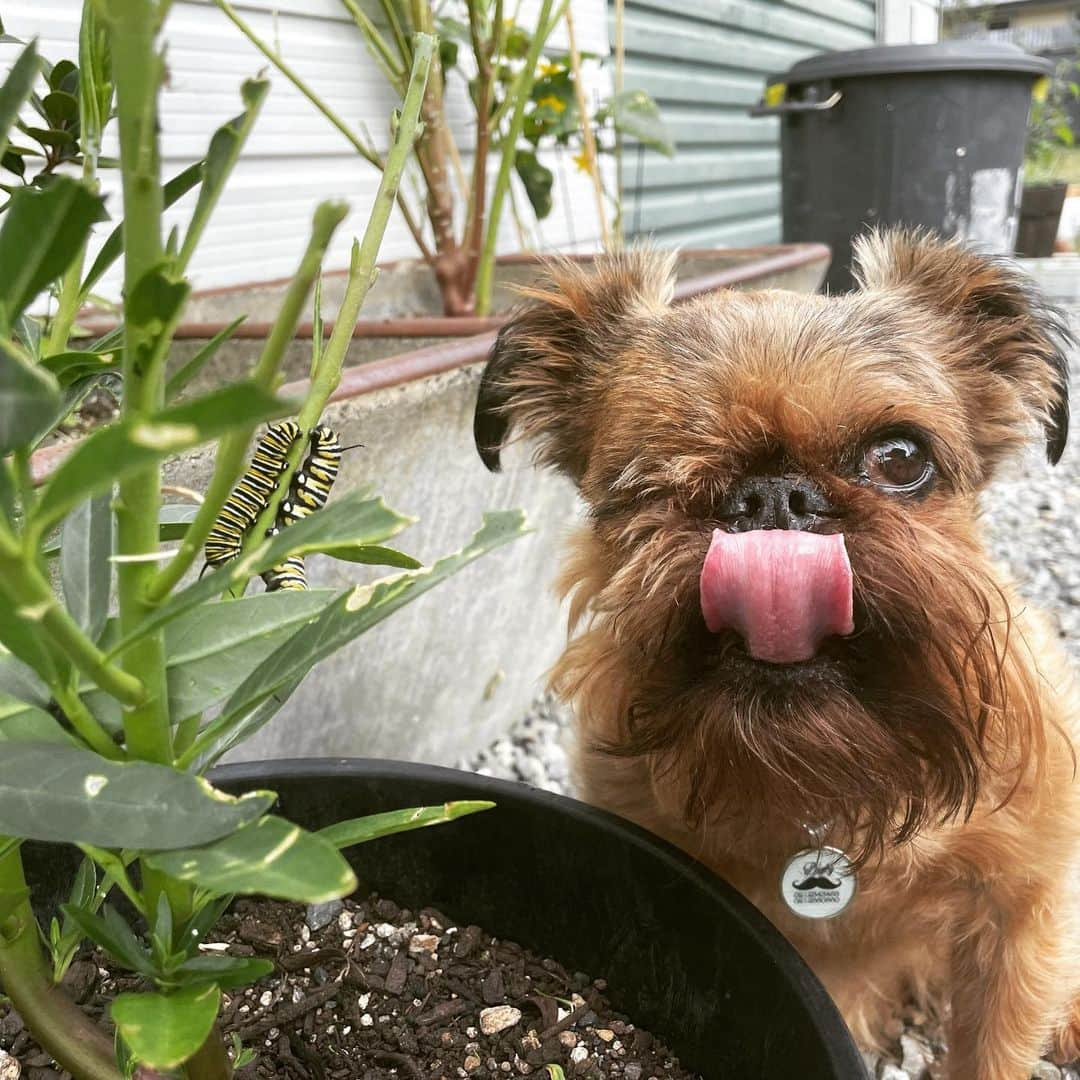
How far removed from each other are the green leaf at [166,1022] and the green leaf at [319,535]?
0.77ft

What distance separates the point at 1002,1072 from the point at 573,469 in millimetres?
1226

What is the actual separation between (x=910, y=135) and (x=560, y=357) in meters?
5.02

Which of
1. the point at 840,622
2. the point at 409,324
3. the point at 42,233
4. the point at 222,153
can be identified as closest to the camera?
the point at 42,233

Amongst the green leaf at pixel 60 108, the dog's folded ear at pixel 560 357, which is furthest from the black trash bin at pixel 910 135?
the green leaf at pixel 60 108

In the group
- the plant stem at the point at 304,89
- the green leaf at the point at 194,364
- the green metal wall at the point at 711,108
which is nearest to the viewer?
the green leaf at the point at 194,364

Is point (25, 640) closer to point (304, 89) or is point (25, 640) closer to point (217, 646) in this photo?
point (217, 646)

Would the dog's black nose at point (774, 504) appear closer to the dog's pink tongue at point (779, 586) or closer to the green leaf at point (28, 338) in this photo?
the dog's pink tongue at point (779, 586)

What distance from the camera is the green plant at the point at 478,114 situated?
3.22 m

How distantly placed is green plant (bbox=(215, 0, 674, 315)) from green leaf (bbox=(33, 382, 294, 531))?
2472mm

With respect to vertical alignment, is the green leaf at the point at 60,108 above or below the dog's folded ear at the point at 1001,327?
above

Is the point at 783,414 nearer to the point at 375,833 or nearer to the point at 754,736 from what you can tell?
the point at 754,736

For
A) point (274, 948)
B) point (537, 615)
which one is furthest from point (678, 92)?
point (274, 948)

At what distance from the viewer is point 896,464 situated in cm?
148

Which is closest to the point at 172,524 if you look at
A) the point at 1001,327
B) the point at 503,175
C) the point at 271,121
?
the point at 1001,327
